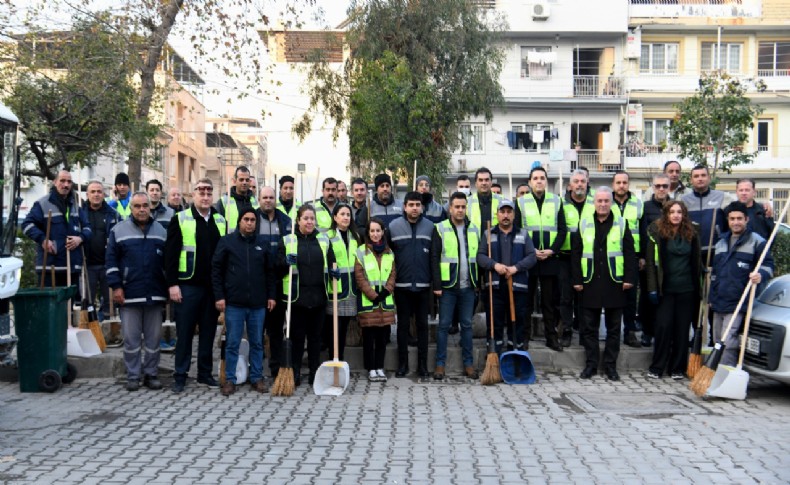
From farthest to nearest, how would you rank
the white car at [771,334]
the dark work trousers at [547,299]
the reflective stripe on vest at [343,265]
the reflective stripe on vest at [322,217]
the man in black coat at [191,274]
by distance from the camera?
the reflective stripe on vest at [322,217] < the dark work trousers at [547,299] < the reflective stripe on vest at [343,265] < the man in black coat at [191,274] < the white car at [771,334]

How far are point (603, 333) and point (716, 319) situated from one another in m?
2.37

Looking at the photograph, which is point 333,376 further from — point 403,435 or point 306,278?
point 403,435

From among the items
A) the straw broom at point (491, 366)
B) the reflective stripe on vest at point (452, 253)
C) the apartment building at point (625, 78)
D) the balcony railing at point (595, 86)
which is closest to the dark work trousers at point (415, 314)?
the reflective stripe on vest at point (452, 253)

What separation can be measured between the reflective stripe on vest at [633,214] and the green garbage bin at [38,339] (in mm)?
6361

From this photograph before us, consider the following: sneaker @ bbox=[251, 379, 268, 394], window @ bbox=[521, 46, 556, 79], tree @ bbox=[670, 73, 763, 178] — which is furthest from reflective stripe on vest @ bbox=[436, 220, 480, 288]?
window @ bbox=[521, 46, 556, 79]

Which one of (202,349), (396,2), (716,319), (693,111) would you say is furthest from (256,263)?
(396,2)

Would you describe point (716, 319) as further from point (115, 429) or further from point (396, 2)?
point (396, 2)

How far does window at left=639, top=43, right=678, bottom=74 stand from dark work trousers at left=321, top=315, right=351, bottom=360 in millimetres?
29839

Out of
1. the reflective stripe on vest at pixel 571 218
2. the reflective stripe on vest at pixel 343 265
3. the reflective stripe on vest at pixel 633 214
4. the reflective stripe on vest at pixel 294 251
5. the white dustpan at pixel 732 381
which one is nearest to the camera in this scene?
the white dustpan at pixel 732 381

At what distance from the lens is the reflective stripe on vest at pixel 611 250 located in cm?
959

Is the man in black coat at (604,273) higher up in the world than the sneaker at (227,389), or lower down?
higher up

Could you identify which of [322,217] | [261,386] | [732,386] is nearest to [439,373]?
[261,386]

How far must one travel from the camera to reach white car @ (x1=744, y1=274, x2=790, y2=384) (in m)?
8.28

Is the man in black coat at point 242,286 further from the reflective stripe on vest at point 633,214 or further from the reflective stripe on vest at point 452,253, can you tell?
the reflective stripe on vest at point 633,214
